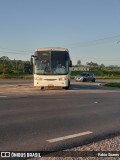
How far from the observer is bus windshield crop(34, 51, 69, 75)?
24391 mm

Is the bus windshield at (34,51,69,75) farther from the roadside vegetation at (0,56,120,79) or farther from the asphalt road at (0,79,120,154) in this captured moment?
the roadside vegetation at (0,56,120,79)

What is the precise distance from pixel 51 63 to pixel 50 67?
0.32 meters

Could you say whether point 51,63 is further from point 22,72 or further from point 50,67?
point 22,72

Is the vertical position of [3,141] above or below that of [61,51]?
below

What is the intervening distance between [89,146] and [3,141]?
75.8 inches

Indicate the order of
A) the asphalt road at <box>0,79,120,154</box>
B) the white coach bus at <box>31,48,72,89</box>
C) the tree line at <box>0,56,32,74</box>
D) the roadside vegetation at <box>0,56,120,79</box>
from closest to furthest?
1. the asphalt road at <box>0,79,120,154</box>
2. the white coach bus at <box>31,48,72,89</box>
3. the roadside vegetation at <box>0,56,120,79</box>
4. the tree line at <box>0,56,32,74</box>

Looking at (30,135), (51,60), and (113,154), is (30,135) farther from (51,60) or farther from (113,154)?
(51,60)

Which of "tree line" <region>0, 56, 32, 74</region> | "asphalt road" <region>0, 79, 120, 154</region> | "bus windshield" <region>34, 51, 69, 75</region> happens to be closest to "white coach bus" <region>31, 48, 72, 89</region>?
"bus windshield" <region>34, 51, 69, 75</region>

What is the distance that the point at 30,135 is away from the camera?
7688 mm

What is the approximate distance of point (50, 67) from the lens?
80.1 feet

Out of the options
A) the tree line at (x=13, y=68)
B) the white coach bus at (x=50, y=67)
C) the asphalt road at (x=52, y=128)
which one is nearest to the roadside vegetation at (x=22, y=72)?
the tree line at (x=13, y=68)

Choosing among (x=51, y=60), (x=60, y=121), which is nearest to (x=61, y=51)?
(x=51, y=60)

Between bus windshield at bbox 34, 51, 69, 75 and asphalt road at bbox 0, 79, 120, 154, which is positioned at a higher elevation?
bus windshield at bbox 34, 51, 69, 75

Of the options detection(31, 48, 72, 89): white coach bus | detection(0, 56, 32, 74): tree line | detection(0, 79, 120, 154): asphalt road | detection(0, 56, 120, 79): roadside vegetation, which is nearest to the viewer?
detection(0, 79, 120, 154): asphalt road
